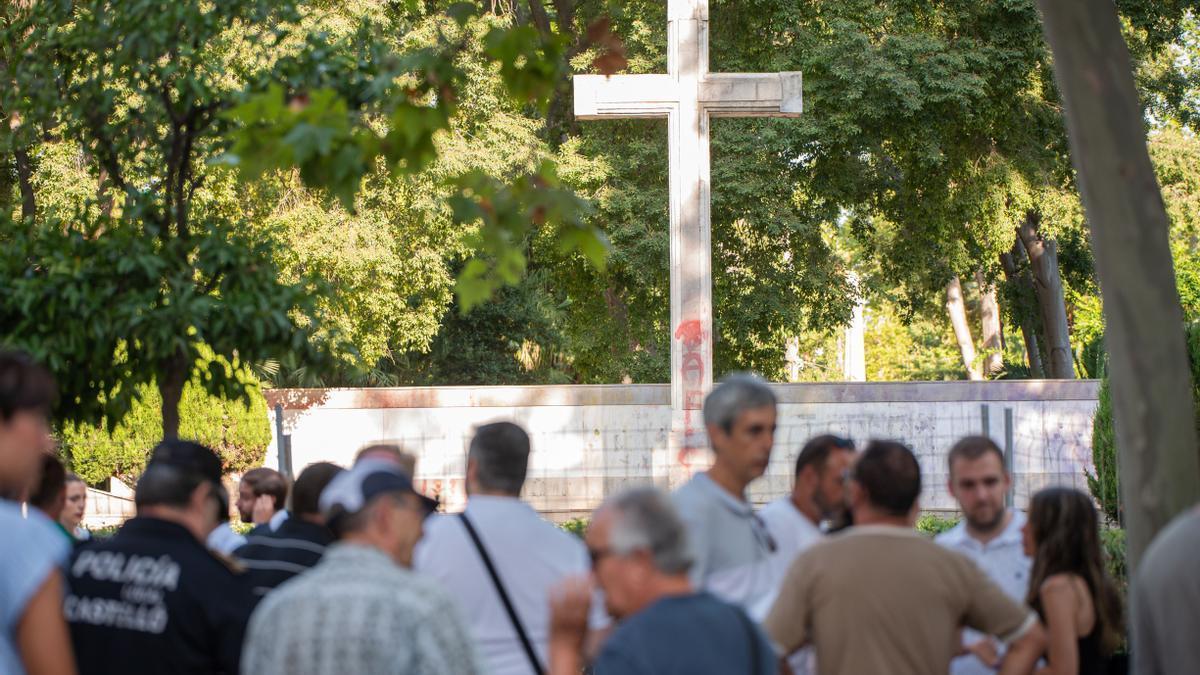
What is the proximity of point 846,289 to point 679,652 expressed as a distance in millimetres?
24613

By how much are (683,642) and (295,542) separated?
8.14ft

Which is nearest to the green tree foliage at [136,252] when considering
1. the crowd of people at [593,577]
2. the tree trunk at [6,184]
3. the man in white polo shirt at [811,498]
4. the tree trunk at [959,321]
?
the crowd of people at [593,577]

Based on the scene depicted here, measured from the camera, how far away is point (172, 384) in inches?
261

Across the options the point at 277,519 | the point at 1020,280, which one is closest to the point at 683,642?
the point at 277,519

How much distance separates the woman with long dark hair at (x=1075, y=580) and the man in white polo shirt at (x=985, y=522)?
245mm

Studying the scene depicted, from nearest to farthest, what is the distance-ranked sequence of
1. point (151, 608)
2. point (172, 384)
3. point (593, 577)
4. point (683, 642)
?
1. point (683, 642)
2. point (593, 577)
3. point (151, 608)
4. point (172, 384)

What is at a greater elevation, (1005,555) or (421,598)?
(421,598)

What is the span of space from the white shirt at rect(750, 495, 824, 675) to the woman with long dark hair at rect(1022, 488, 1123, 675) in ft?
2.40

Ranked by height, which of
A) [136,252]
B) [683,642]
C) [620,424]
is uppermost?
[136,252]

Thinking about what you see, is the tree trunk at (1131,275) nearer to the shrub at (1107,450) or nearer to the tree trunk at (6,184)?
the shrub at (1107,450)

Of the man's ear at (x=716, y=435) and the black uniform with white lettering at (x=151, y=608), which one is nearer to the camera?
the black uniform with white lettering at (x=151, y=608)

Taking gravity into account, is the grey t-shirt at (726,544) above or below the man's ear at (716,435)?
below

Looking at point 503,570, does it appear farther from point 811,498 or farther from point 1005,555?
point 1005,555

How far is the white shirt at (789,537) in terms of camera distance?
4758 mm
